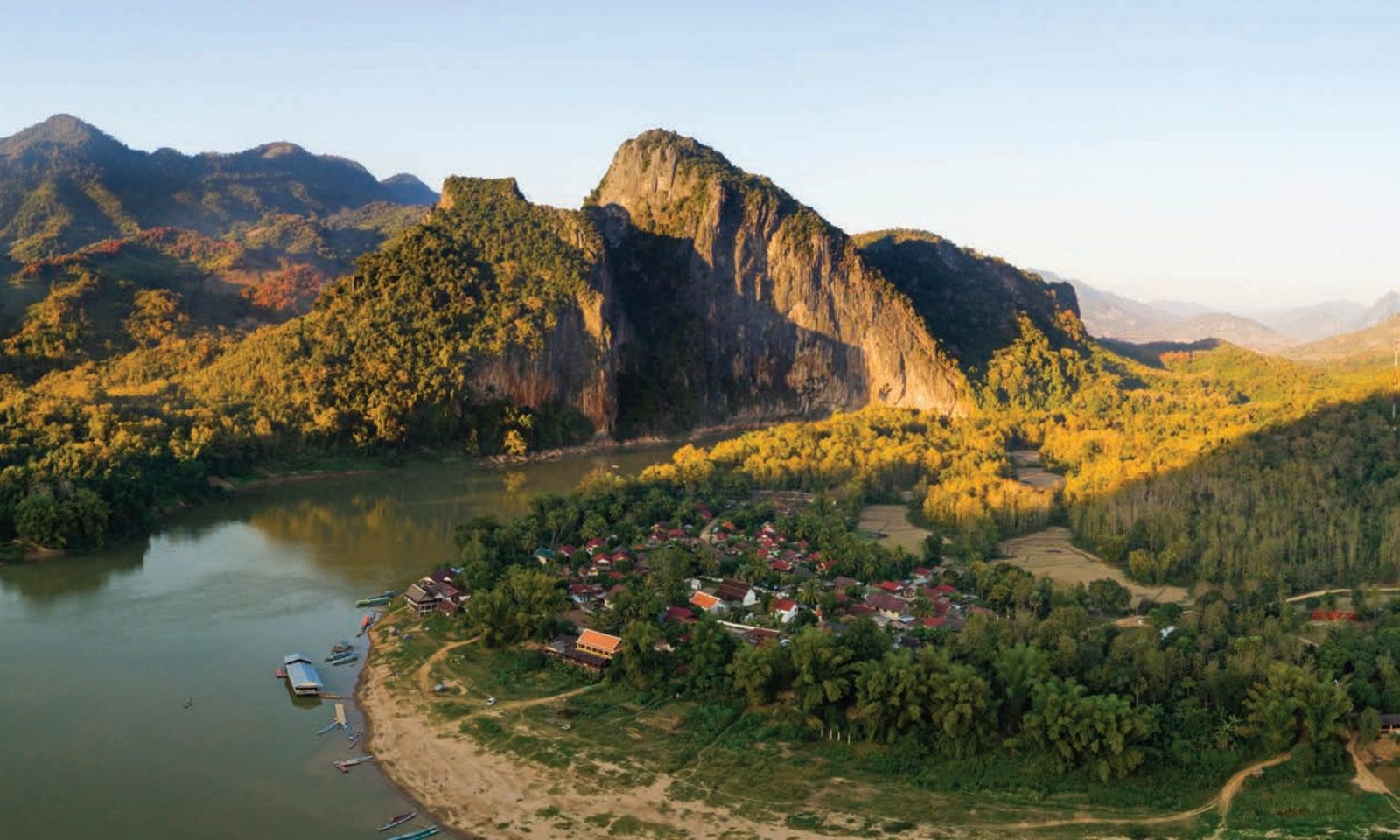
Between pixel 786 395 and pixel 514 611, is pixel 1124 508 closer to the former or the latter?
pixel 514 611

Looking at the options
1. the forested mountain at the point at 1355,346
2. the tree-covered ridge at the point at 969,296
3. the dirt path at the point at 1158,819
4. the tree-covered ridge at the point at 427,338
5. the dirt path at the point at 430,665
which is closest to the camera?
the dirt path at the point at 1158,819

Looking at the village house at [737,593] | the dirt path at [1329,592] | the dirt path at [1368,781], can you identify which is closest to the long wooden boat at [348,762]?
the village house at [737,593]

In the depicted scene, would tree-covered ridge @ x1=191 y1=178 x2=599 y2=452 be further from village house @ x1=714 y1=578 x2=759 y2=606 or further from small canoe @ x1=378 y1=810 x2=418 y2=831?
small canoe @ x1=378 y1=810 x2=418 y2=831

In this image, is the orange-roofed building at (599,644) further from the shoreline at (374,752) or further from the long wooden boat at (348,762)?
the long wooden boat at (348,762)

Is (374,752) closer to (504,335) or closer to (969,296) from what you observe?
(504,335)

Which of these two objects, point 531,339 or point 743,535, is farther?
point 531,339

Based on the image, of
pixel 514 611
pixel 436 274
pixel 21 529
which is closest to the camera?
pixel 514 611

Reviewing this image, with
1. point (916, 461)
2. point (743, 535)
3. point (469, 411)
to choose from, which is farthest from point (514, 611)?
point (469, 411)
